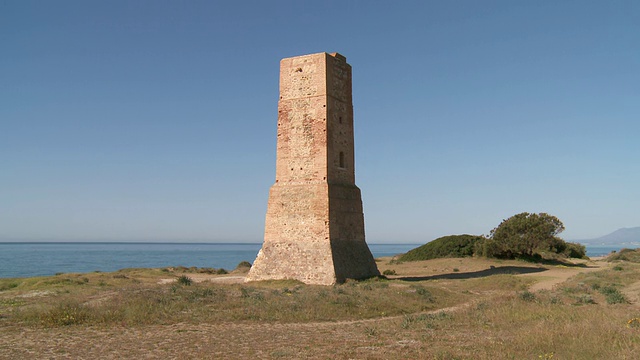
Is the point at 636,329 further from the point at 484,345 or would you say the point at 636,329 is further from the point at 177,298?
the point at 177,298

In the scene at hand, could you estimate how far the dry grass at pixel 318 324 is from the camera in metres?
8.32

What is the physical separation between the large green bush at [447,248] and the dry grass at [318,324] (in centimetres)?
1910

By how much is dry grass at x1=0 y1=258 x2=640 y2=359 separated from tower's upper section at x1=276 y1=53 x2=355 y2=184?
5.08 metres

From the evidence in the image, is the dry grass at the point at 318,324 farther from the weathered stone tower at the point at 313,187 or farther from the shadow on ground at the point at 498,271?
the shadow on ground at the point at 498,271

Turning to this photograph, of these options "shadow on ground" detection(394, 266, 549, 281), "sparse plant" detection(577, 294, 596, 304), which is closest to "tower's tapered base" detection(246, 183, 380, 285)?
"shadow on ground" detection(394, 266, 549, 281)

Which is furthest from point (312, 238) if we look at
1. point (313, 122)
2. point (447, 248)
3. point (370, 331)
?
point (447, 248)

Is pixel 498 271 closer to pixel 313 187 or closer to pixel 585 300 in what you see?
pixel 313 187

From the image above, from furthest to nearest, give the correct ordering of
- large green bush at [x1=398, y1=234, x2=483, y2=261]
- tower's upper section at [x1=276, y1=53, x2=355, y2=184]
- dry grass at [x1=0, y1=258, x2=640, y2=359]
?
large green bush at [x1=398, y1=234, x2=483, y2=261] < tower's upper section at [x1=276, y1=53, x2=355, y2=184] < dry grass at [x1=0, y1=258, x2=640, y2=359]

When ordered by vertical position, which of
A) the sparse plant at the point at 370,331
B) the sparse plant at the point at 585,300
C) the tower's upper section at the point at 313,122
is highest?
the tower's upper section at the point at 313,122

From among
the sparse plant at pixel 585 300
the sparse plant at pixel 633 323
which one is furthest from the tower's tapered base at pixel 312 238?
the sparse plant at pixel 633 323

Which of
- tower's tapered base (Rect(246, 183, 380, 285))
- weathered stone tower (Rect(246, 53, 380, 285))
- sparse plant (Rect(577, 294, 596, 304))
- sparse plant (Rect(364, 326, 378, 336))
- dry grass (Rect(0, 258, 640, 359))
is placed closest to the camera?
dry grass (Rect(0, 258, 640, 359))

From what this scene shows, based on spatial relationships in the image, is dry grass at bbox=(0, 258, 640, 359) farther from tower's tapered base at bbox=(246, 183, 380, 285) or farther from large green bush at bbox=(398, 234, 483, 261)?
large green bush at bbox=(398, 234, 483, 261)

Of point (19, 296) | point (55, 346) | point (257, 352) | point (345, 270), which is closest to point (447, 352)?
point (257, 352)

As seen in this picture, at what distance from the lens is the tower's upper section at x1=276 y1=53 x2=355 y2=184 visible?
20219 millimetres
